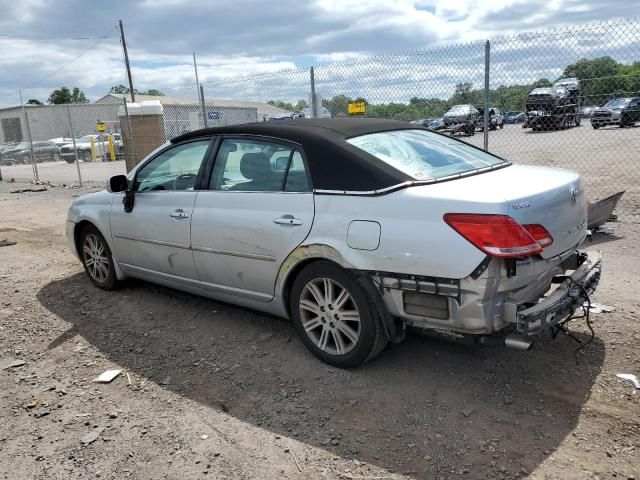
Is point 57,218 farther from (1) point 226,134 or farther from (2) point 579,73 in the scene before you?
(2) point 579,73

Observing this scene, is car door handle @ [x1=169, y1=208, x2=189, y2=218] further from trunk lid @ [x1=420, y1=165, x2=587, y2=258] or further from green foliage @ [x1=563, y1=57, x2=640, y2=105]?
green foliage @ [x1=563, y1=57, x2=640, y2=105]

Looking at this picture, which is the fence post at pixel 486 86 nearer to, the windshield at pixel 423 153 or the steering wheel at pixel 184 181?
the windshield at pixel 423 153

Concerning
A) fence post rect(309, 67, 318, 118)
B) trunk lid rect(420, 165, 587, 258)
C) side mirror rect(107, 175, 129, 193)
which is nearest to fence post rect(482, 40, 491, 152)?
fence post rect(309, 67, 318, 118)

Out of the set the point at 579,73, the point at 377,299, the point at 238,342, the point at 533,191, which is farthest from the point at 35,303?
the point at 579,73

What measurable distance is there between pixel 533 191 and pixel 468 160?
82 centimetres

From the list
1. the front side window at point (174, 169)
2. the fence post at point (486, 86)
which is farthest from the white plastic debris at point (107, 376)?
the fence post at point (486, 86)

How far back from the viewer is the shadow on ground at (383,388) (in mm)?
2793

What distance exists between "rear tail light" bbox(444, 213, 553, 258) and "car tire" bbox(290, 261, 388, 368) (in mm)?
767

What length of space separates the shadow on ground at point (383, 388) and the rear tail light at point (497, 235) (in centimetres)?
95

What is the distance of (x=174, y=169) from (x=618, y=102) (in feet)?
24.0

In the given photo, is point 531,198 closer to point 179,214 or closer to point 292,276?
point 292,276

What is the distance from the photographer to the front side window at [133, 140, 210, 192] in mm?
4410

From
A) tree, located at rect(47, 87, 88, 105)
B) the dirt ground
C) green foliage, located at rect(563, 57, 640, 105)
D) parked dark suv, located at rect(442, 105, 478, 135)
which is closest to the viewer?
A: the dirt ground

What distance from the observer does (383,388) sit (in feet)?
11.0
